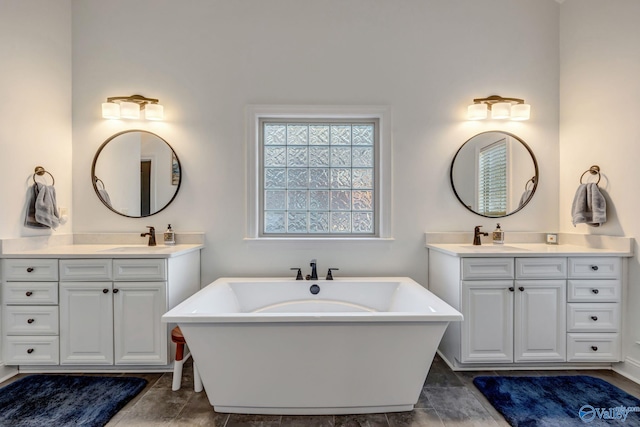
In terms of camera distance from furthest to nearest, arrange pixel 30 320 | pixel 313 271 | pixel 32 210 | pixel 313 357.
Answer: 1. pixel 313 271
2. pixel 32 210
3. pixel 30 320
4. pixel 313 357

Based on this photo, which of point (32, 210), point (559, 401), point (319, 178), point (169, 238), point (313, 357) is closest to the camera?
point (313, 357)

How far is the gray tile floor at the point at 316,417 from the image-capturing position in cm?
176

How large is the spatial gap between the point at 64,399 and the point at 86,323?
1.50ft

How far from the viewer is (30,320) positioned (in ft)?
7.20

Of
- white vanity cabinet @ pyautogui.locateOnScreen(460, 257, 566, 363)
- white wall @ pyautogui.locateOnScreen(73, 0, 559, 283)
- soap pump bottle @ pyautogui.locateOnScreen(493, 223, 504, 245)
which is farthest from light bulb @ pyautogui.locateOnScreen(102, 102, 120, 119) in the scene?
→ soap pump bottle @ pyautogui.locateOnScreen(493, 223, 504, 245)

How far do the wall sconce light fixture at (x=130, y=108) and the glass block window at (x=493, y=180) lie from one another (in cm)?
270

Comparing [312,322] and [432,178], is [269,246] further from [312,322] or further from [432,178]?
[432,178]

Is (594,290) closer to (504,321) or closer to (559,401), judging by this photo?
(504,321)

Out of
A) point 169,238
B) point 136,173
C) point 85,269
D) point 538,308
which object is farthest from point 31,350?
point 538,308

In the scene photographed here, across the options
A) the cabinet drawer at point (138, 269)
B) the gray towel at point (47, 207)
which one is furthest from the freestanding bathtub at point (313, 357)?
the gray towel at point (47, 207)

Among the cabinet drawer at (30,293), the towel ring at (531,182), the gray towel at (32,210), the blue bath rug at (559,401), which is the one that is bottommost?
the blue bath rug at (559,401)

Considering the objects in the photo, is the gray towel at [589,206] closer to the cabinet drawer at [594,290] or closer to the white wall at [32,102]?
the cabinet drawer at [594,290]

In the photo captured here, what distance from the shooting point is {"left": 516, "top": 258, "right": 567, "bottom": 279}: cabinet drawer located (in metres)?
2.28

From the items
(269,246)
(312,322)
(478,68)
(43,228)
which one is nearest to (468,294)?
(312,322)
